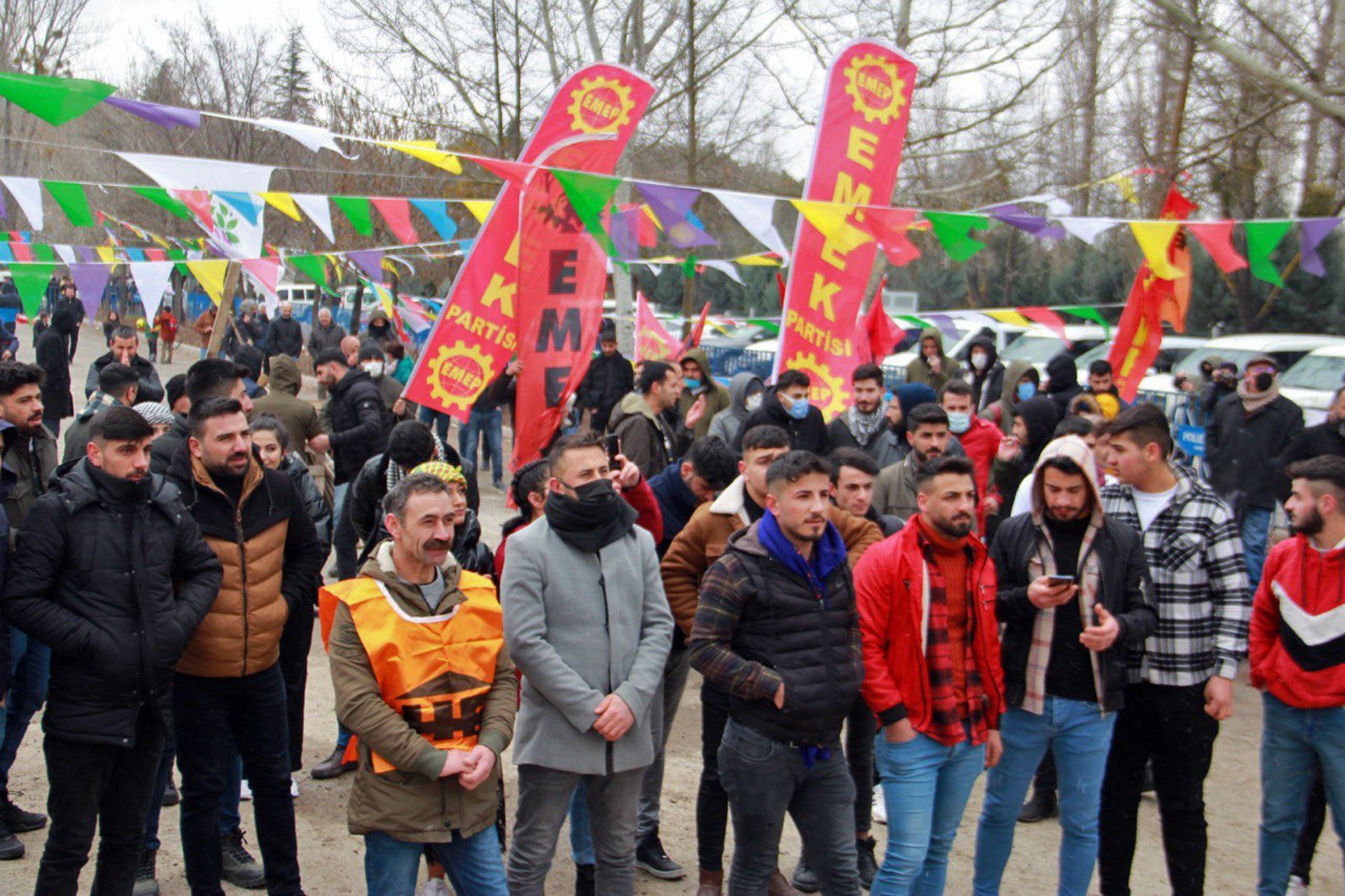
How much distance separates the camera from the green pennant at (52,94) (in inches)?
198

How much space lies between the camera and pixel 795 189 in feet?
81.2

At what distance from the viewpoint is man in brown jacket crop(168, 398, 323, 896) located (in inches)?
163

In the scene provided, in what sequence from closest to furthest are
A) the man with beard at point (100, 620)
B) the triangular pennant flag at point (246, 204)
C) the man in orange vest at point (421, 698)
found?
the man in orange vest at point (421, 698) < the man with beard at point (100, 620) < the triangular pennant flag at point (246, 204)

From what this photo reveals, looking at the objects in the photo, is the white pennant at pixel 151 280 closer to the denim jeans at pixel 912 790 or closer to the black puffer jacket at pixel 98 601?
the black puffer jacket at pixel 98 601

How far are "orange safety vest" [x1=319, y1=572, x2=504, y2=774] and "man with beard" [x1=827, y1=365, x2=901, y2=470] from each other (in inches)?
168

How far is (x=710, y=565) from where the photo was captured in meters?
Answer: 4.51

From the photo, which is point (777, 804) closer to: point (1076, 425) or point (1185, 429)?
point (1076, 425)

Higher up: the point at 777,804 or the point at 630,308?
the point at 630,308

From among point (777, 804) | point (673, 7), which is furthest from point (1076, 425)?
point (673, 7)

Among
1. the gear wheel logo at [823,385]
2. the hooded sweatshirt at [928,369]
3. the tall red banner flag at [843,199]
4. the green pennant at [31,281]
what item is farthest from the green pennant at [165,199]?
the hooded sweatshirt at [928,369]

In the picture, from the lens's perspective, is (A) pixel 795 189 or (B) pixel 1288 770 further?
(A) pixel 795 189

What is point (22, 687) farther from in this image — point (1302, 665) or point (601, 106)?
point (1302, 665)

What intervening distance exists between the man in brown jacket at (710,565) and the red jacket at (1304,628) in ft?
5.09

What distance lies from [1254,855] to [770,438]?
287 cm
